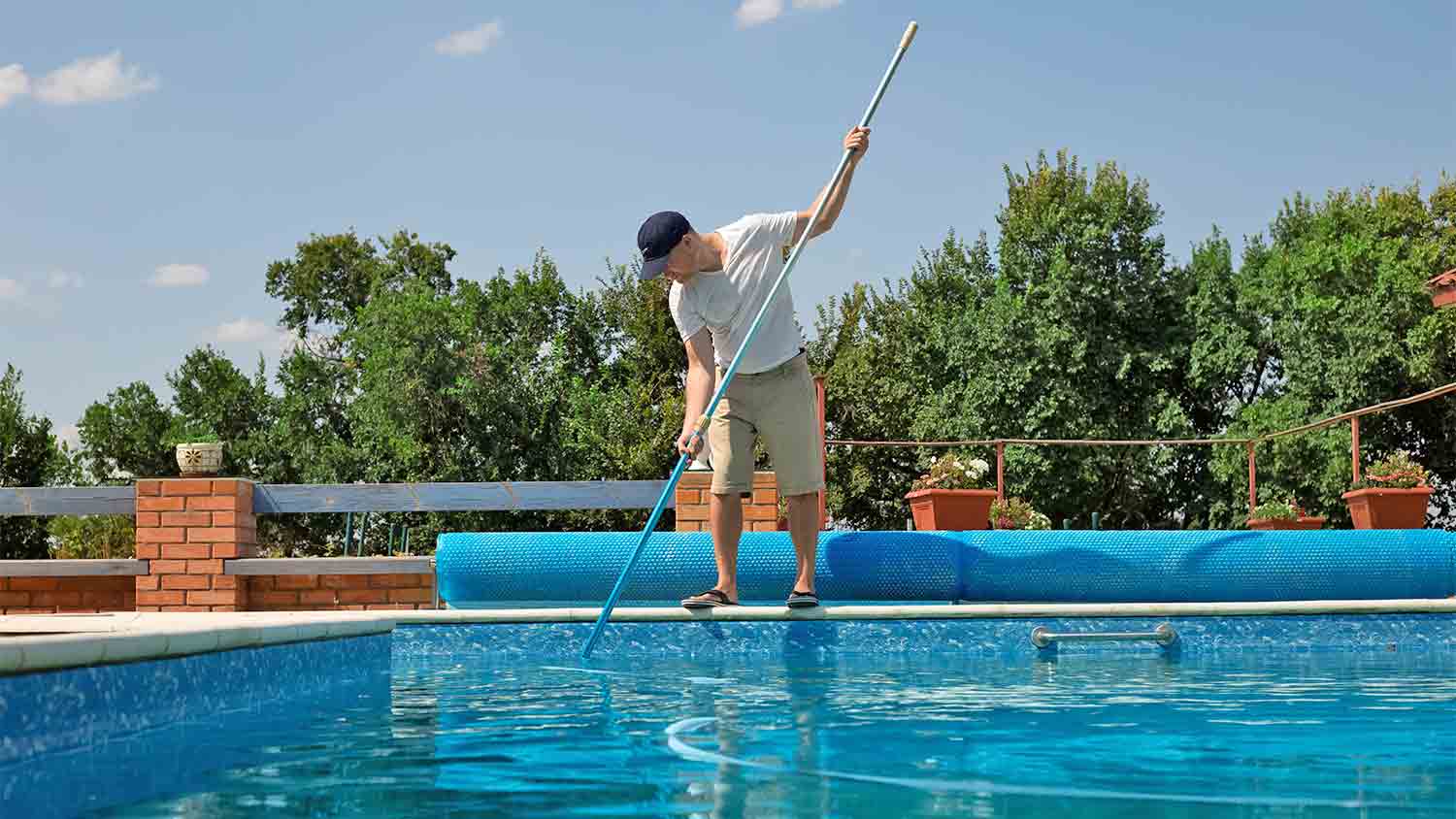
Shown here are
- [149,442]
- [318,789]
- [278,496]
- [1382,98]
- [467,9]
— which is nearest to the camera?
[318,789]

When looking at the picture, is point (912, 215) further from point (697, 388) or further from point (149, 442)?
point (697, 388)

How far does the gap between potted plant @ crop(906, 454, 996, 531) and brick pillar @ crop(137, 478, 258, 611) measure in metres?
3.47

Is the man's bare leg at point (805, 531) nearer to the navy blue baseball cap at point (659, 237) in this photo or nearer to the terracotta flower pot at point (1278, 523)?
the navy blue baseball cap at point (659, 237)

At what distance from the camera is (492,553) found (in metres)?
5.64

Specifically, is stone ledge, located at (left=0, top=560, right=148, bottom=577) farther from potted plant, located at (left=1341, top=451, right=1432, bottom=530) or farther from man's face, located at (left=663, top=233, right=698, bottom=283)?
potted plant, located at (left=1341, top=451, right=1432, bottom=530)

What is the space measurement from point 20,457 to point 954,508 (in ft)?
68.1

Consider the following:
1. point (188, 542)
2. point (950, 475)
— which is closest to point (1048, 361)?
point (950, 475)

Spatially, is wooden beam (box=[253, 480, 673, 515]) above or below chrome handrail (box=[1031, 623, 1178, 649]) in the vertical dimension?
above

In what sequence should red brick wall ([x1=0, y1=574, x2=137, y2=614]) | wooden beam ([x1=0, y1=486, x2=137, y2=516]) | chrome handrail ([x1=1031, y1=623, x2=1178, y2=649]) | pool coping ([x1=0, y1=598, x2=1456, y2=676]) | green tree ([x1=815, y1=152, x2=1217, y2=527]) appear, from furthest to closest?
1. green tree ([x1=815, y1=152, x2=1217, y2=527])
2. red brick wall ([x1=0, y1=574, x2=137, y2=614])
3. wooden beam ([x1=0, y1=486, x2=137, y2=516])
4. chrome handrail ([x1=1031, y1=623, x2=1178, y2=649])
5. pool coping ([x1=0, y1=598, x2=1456, y2=676])

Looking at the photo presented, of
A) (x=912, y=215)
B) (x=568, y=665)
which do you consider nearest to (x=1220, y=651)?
(x=568, y=665)

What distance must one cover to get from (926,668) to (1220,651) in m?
1.39

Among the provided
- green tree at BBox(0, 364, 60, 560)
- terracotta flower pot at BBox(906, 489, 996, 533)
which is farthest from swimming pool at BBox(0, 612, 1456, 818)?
green tree at BBox(0, 364, 60, 560)

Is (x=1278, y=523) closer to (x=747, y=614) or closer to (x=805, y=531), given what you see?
(x=805, y=531)

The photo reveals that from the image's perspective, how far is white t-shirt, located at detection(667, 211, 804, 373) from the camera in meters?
5.04
